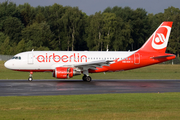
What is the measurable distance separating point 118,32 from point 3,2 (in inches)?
1963

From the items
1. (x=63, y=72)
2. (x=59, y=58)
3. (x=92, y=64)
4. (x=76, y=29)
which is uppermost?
(x=76, y=29)

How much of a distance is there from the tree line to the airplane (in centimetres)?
5680

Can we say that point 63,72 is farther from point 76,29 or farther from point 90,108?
point 76,29

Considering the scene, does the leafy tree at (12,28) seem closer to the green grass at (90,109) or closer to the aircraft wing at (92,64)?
the aircraft wing at (92,64)

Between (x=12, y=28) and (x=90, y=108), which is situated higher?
(x=12, y=28)

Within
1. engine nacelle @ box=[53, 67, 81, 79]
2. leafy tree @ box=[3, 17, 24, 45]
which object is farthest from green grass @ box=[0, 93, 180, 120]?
leafy tree @ box=[3, 17, 24, 45]

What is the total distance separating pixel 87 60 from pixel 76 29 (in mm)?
73465

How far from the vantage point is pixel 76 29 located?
106312 mm

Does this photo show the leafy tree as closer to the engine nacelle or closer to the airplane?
the airplane

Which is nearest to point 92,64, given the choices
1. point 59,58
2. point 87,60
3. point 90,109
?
point 87,60

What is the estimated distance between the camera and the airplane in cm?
3269

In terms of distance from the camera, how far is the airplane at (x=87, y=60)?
32.7 metres

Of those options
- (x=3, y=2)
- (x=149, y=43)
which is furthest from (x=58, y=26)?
(x=149, y=43)

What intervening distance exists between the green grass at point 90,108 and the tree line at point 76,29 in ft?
242
